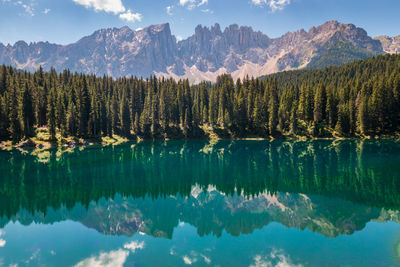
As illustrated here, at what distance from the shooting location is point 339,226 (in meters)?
26.0

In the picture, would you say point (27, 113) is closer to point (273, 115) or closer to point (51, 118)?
point (51, 118)

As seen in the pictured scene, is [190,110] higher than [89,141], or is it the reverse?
[190,110]

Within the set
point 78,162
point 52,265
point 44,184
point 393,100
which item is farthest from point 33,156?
point 393,100

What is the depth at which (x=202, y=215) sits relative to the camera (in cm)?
3066

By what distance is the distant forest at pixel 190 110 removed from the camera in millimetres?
96938

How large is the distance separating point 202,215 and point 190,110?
304 ft

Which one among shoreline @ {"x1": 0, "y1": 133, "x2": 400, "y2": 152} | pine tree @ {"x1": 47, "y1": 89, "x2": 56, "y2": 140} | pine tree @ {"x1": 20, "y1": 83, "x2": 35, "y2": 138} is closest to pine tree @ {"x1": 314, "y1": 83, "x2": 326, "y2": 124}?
shoreline @ {"x1": 0, "y1": 133, "x2": 400, "y2": 152}

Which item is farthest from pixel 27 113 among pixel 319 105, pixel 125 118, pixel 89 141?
pixel 319 105

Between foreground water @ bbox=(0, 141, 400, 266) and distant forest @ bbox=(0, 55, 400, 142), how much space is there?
4900 cm

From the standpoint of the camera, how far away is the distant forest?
96.9m

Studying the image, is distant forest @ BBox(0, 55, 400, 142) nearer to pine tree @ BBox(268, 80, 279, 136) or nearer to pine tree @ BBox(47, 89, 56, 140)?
pine tree @ BBox(268, 80, 279, 136)

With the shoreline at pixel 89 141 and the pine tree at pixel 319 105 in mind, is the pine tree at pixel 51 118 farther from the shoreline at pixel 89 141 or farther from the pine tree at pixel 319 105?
the pine tree at pixel 319 105

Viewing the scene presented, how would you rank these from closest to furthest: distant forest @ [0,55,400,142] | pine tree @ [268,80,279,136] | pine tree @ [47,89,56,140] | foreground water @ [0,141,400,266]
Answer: foreground water @ [0,141,400,266] < pine tree @ [47,89,56,140] < distant forest @ [0,55,400,142] < pine tree @ [268,80,279,136]

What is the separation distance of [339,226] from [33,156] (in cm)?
7634
